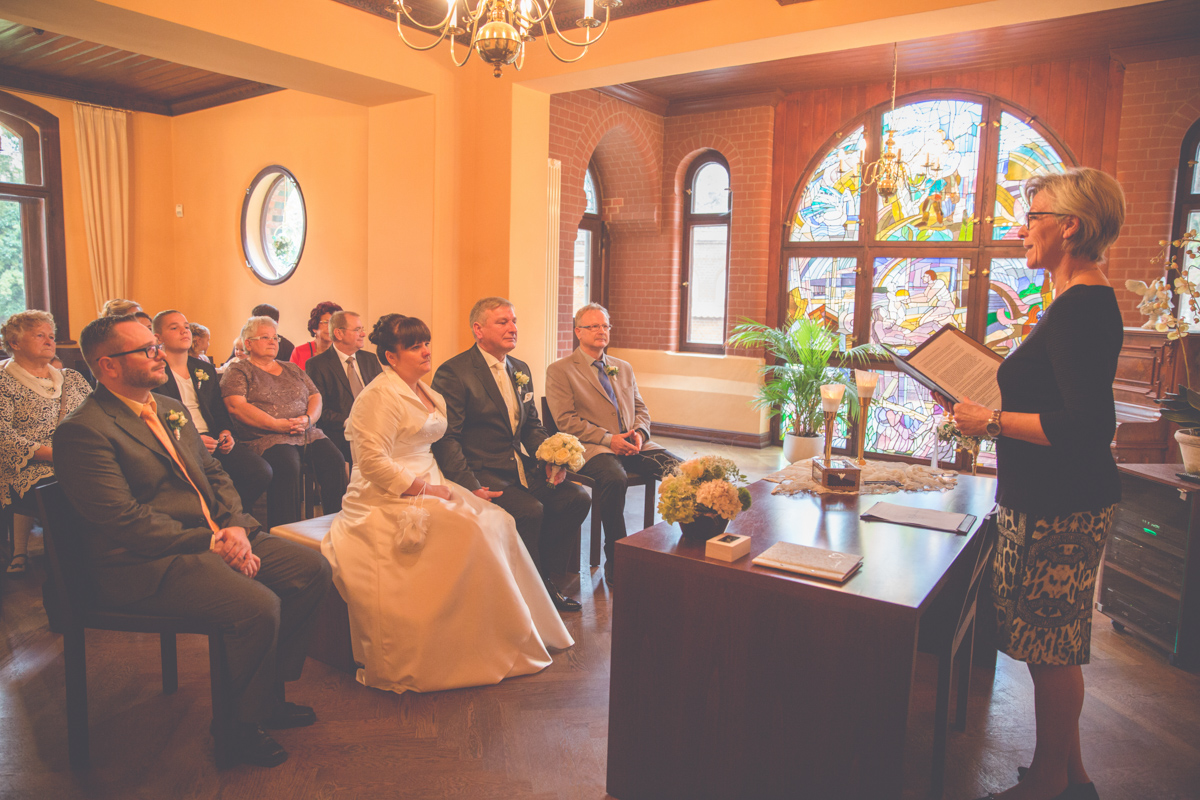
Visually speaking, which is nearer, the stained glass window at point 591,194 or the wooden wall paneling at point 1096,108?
the wooden wall paneling at point 1096,108

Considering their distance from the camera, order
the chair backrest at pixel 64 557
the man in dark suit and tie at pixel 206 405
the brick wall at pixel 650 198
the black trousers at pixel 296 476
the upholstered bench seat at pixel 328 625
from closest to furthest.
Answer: the chair backrest at pixel 64 557, the upholstered bench seat at pixel 328 625, the man in dark suit and tie at pixel 206 405, the black trousers at pixel 296 476, the brick wall at pixel 650 198

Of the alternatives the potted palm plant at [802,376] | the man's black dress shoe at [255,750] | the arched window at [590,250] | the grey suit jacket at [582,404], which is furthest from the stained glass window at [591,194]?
the man's black dress shoe at [255,750]

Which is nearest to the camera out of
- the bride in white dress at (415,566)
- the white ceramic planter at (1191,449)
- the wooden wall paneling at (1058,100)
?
the bride in white dress at (415,566)

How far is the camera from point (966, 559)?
8.52ft

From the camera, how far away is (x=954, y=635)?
7.84 ft

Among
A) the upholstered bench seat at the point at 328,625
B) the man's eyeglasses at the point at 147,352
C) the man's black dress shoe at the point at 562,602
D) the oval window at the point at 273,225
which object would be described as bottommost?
the man's black dress shoe at the point at 562,602

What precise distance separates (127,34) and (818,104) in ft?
20.0

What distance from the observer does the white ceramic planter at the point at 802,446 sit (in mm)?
7250

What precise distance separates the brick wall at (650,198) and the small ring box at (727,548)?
542 cm

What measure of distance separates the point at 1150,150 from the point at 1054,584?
18.9 feet

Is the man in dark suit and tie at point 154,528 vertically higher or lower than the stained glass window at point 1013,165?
lower

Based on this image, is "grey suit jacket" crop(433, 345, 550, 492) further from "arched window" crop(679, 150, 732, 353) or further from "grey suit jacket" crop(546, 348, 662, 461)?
"arched window" crop(679, 150, 732, 353)

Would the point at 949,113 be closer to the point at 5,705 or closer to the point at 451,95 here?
the point at 451,95

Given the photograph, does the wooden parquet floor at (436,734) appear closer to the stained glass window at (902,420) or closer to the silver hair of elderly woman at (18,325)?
the silver hair of elderly woman at (18,325)
